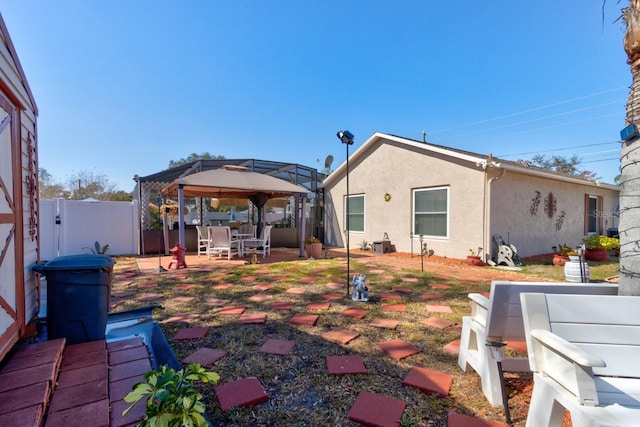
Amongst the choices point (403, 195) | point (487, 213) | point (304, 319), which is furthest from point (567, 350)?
point (403, 195)

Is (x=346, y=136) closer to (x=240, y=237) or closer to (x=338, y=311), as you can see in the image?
(x=338, y=311)

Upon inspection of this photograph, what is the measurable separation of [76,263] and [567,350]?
3.70m

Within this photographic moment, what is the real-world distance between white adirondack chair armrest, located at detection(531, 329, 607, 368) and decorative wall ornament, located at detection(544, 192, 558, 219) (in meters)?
10.4

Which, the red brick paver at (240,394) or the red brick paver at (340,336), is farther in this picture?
the red brick paver at (340,336)

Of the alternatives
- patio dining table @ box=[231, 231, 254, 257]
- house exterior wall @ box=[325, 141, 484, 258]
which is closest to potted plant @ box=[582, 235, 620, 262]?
house exterior wall @ box=[325, 141, 484, 258]

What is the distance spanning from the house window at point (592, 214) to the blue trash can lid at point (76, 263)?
15793 millimetres

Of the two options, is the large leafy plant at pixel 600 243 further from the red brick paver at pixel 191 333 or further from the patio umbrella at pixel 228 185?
the red brick paver at pixel 191 333

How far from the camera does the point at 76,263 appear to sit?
2.66 meters

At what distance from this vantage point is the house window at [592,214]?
466 inches

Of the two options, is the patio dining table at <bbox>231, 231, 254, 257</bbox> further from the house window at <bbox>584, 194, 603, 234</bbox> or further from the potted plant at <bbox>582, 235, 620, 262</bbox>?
the house window at <bbox>584, 194, 603, 234</bbox>

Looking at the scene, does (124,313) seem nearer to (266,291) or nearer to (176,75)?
(266,291)

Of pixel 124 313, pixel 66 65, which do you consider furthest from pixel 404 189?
pixel 66 65

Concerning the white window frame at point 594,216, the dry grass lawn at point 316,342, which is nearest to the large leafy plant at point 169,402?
the dry grass lawn at point 316,342

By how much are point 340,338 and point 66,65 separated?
9584 millimetres
